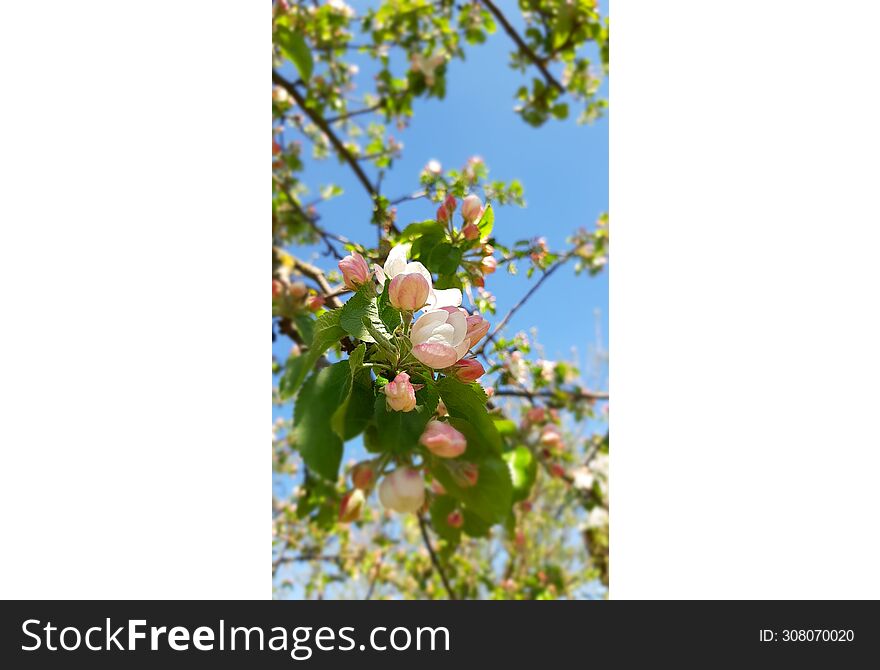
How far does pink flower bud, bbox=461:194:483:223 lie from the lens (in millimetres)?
412

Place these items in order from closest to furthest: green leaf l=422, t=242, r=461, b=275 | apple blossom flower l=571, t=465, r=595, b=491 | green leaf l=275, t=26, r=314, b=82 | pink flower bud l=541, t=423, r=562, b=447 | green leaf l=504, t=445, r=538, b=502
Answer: green leaf l=422, t=242, r=461, b=275, green leaf l=504, t=445, r=538, b=502, green leaf l=275, t=26, r=314, b=82, pink flower bud l=541, t=423, r=562, b=447, apple blossom flower l=571, t=465, r=595, b=491

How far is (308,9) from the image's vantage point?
109 centimetres

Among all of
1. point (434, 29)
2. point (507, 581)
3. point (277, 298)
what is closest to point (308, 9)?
point (434, 29)

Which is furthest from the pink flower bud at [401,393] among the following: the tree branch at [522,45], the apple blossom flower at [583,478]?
the tree branch at [522,45]

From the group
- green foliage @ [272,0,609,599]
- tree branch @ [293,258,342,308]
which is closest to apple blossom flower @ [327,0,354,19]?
green foliage @ [272,0,609,599]

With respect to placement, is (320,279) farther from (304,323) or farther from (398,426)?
(398,426)

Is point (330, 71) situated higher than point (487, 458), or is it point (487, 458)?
point (330, 71)

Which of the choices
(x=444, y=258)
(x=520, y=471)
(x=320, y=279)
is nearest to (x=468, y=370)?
(x=444, y=258)

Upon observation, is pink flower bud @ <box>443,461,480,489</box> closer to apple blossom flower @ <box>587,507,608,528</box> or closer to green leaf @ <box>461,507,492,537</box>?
green leaf @ <box>461,507,492,537</box>

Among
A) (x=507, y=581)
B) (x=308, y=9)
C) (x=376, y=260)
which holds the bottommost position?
(x=507, y=581)

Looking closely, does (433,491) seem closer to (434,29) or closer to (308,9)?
(308,9)

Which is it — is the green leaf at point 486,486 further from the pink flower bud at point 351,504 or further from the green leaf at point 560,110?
the green leaf at point 560,110

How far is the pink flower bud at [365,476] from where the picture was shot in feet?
1.06
